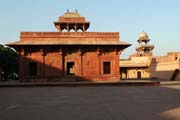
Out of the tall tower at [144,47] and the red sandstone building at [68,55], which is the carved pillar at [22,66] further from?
the tall tower at [144,47]

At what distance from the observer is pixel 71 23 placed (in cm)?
3344

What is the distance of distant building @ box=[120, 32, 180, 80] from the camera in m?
38.8

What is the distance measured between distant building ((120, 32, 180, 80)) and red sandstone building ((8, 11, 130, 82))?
40.0 ft

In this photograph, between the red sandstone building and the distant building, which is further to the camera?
the distant building

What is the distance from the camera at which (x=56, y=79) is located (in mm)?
28344

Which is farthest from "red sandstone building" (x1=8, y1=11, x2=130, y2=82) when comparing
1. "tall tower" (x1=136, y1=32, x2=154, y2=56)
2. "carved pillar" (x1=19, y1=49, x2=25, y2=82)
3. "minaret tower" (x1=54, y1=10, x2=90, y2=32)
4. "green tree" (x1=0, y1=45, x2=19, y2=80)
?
"tall tower" (x1=136, y1=32, x2=154, y2=56)

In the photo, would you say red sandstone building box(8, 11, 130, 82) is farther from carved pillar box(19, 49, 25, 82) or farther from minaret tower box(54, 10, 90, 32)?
minaret tower box(54, 10, 90, 32)

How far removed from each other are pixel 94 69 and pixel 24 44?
22.9ft

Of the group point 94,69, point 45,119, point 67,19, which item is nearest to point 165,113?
point 45,119

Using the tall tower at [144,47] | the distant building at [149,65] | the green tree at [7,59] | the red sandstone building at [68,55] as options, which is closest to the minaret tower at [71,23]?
the red sandstone building at [68,55]

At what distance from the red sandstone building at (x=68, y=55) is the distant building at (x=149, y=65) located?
480 inches

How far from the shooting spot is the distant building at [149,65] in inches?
1528

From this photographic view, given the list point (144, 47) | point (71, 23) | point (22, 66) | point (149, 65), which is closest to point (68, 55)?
point (22, 66)

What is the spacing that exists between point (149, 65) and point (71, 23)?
18.7m
